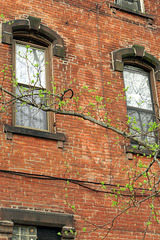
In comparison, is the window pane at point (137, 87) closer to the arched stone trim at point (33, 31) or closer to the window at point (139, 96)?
the window at point (139, 96)

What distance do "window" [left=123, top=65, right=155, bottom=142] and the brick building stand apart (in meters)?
0.04

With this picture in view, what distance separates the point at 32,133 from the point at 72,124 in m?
1.17

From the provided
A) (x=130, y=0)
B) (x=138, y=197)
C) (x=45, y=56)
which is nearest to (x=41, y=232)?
(x=138, y=197)

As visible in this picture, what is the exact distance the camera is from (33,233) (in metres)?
9.04

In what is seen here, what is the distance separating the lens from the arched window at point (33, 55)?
10.5 m

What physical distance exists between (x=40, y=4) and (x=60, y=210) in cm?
550

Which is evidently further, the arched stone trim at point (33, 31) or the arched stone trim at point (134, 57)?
the arched stone trim at point (134, 57)

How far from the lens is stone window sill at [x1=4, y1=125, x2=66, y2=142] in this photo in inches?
375

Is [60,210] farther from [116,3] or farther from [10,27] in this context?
[116,3]

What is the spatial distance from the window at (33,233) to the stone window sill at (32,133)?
6.26ft

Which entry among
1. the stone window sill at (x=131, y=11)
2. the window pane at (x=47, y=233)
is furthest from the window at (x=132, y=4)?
the window pane at (x=47, y=233)

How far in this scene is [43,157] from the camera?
9750mm

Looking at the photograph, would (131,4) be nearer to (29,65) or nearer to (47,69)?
Answer: (47,69)

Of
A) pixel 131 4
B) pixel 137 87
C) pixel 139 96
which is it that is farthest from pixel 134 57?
pixel 131 4
